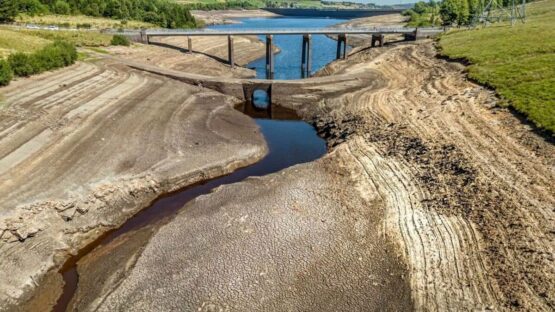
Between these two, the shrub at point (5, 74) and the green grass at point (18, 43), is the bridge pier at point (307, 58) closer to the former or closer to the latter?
the green grass at point (18, 43)

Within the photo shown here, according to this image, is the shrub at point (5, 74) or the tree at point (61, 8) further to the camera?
the tree at point (61, 8)

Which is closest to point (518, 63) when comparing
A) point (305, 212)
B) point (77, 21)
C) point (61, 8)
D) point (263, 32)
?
point (305, 212)

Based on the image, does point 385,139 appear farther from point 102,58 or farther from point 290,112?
point 102,58

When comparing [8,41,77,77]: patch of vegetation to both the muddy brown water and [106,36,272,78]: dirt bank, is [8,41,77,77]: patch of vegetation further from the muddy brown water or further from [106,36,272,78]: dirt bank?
the muddy brown water

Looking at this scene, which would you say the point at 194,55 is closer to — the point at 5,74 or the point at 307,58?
the point at 307,58

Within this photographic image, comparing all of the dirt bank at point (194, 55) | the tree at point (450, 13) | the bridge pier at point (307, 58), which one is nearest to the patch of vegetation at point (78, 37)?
the dirt bank at point (194, 55)

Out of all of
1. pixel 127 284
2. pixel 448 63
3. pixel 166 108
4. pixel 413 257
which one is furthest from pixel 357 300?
pixel 448 63
